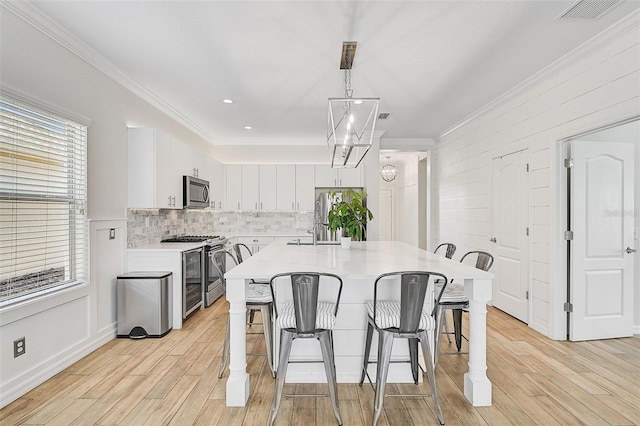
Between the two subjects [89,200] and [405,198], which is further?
[405,198]

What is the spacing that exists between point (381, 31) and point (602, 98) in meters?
1.97

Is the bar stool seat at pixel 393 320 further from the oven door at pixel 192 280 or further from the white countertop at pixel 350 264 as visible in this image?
the oven door at pixel 192 280

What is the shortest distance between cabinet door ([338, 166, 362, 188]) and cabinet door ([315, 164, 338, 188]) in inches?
3.7

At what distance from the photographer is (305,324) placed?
209cm

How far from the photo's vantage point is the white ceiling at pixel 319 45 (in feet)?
8.13

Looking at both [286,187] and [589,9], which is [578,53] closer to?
[589,9]

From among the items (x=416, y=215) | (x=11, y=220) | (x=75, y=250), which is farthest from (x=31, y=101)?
(x=416, y=215)

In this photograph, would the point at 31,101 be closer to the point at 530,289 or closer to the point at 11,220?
the point at 11,220

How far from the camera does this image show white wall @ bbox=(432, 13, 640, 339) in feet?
9.20

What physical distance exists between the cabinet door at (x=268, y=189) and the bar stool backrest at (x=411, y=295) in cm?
472

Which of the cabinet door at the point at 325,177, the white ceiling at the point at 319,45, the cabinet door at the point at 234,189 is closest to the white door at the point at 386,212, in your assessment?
the cabinet door at the point at 325,177

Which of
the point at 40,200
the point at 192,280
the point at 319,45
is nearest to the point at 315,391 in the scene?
the point at 192,280

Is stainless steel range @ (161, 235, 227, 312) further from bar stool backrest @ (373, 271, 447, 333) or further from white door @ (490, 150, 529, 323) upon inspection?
white door @ (490, 150, 529, 323)

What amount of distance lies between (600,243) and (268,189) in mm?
4932
